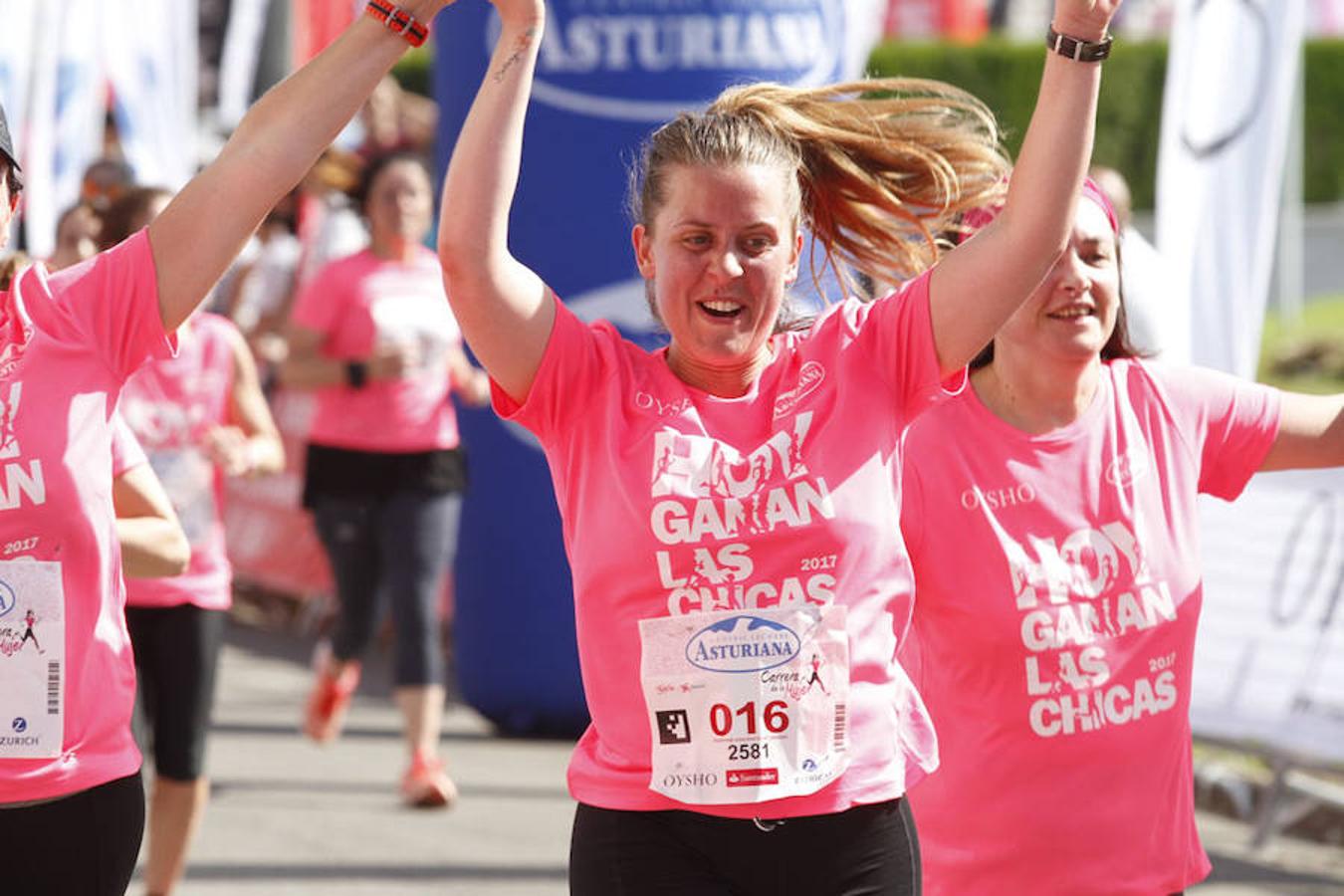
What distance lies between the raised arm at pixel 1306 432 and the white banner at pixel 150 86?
23.6ft

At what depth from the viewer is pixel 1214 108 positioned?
794 cm

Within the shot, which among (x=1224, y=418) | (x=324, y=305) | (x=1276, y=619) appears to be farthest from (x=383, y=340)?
(x=1224, y=418)

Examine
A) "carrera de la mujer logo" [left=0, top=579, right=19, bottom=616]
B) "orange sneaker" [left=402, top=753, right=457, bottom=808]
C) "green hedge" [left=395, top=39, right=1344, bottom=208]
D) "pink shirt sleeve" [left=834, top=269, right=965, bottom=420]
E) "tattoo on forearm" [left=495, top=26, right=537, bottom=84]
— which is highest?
"green hedge" [left=395, top=39, right=1344, bottom=208]

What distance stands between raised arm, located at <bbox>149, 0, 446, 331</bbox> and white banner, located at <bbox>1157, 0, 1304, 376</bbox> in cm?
525

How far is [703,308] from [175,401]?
3.58 meters

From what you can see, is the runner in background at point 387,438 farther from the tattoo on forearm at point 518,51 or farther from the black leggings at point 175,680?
the tattoo on forearm at point 518,51

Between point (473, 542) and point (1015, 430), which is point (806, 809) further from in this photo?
point (473, 542)

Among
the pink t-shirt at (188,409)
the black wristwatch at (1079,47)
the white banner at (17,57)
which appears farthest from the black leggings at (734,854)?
the white banner at (17,57)

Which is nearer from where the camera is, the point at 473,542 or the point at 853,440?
the point at 853,440

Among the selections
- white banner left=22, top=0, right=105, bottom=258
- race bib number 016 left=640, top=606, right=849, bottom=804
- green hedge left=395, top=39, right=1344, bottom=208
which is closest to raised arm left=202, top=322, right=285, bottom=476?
white banner left=22, top=0, right=105, bottom=258

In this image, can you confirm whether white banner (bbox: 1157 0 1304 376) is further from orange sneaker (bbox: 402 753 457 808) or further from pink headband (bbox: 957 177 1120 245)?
pink headband (bbox: 957 177 1120 245)

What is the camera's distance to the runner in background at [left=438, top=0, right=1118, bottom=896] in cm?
298

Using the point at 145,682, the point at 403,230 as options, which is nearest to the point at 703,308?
the point at 145,682

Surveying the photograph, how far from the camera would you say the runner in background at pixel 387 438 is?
768cm
